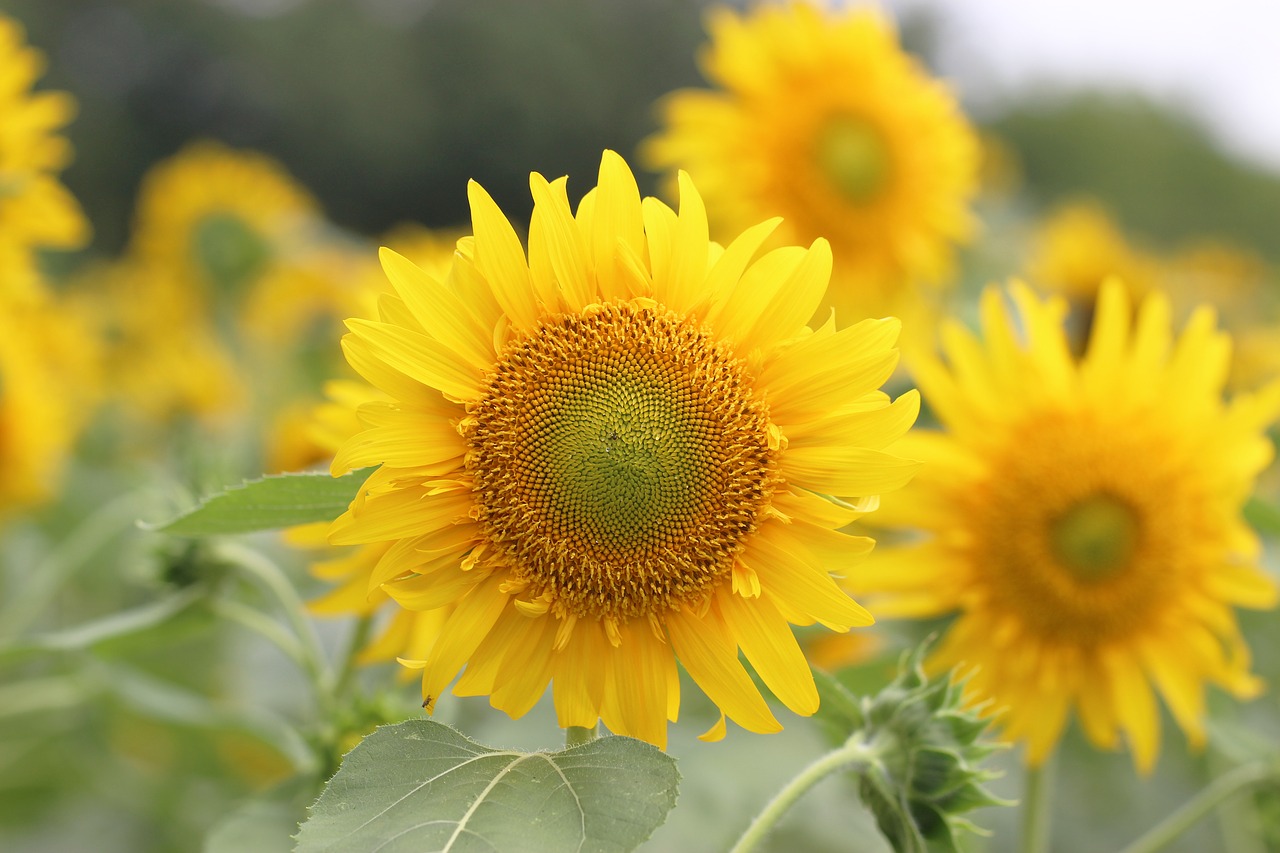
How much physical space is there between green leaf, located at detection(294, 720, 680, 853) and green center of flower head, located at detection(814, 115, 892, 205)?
2.00 metres

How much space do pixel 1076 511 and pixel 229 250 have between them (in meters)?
3.39

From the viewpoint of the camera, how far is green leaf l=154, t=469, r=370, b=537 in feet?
3.58

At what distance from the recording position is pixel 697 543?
44.1 inches

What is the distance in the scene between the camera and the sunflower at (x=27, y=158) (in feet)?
6.53

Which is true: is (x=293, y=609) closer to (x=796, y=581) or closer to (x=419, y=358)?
(x=419, y=358)

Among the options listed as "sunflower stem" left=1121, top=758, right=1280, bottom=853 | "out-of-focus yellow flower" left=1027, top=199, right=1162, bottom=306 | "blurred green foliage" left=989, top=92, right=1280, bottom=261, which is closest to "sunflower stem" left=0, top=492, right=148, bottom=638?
"sunflower stem" left=1121, top=758, right=1280, bottom=853

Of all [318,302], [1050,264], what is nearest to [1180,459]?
[1050,264]

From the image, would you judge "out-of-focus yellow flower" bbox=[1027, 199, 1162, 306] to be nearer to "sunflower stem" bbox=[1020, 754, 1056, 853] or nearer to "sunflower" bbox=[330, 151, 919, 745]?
→ "sunflower stem" bbox=[1020, 754, 1056, 853]

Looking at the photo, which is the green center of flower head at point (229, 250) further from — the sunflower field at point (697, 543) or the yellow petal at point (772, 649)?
the yellow petal at point (772, 649)

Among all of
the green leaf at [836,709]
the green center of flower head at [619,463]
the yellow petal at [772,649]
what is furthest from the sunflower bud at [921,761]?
the green center of flower head at [619,463]

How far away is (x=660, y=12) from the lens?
16250 millimetres

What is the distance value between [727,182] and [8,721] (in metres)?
1.84

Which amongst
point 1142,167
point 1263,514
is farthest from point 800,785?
point 1142,167

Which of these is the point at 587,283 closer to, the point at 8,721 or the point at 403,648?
the point at 403,648
